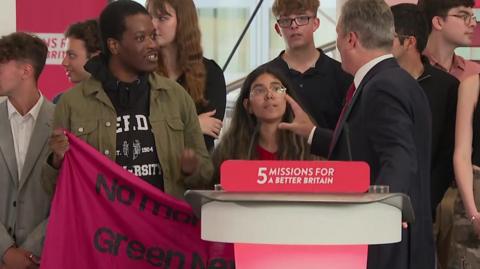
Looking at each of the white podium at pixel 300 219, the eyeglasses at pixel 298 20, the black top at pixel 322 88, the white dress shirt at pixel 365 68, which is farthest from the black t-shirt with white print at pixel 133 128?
the white podium at pixel 300 219

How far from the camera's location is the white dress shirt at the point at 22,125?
11.8ft

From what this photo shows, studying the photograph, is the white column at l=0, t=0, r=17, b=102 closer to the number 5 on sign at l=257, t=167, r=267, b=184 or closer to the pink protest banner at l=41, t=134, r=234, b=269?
the pink protest banner at l=41, t=134, r=234, b=269

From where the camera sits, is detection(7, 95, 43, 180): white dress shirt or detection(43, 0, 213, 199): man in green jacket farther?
detection(7, 95, 43, 180): white dress shirt

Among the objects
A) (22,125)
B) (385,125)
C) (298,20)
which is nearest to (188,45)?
(298,20)

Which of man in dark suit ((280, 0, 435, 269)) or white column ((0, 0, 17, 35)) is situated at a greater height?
white column ((0, 0, 17, 35))

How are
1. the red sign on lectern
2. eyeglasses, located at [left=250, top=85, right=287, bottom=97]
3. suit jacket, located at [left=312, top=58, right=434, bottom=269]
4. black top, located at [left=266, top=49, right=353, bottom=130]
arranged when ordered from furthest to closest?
black top, located at [left=266, top=49, right=353, bottom=130] < eyeglasses, located at [left=250, top=85, right=287, bottom=97] < suit jacket, located at [left=312, top=58, right=434, bottom=269] < the red sign on lectern

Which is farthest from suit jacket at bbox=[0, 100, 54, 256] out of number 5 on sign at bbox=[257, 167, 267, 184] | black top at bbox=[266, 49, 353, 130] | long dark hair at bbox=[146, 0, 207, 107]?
number 5 on sign at bbox=[257, 167, 267, 184]

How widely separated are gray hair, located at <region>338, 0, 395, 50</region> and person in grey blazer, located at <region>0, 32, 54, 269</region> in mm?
1356

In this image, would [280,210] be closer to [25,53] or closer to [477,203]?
[477,203]

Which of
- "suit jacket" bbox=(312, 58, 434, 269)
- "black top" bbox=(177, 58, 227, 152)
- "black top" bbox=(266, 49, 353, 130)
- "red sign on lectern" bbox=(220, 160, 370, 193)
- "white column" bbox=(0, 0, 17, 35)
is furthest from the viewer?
"white column" bbox=(0, 0, 17, 35)

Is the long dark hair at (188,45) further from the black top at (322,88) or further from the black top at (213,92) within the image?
the black top at (322,88)

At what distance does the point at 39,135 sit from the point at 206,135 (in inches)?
27.8

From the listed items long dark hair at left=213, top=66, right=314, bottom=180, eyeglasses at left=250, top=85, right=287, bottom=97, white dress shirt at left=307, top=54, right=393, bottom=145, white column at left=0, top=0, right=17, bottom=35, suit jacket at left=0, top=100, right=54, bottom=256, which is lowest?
suit jacket at left=0, top=100, right=54, bottom=256

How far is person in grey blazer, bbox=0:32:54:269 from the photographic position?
3.51 meters
